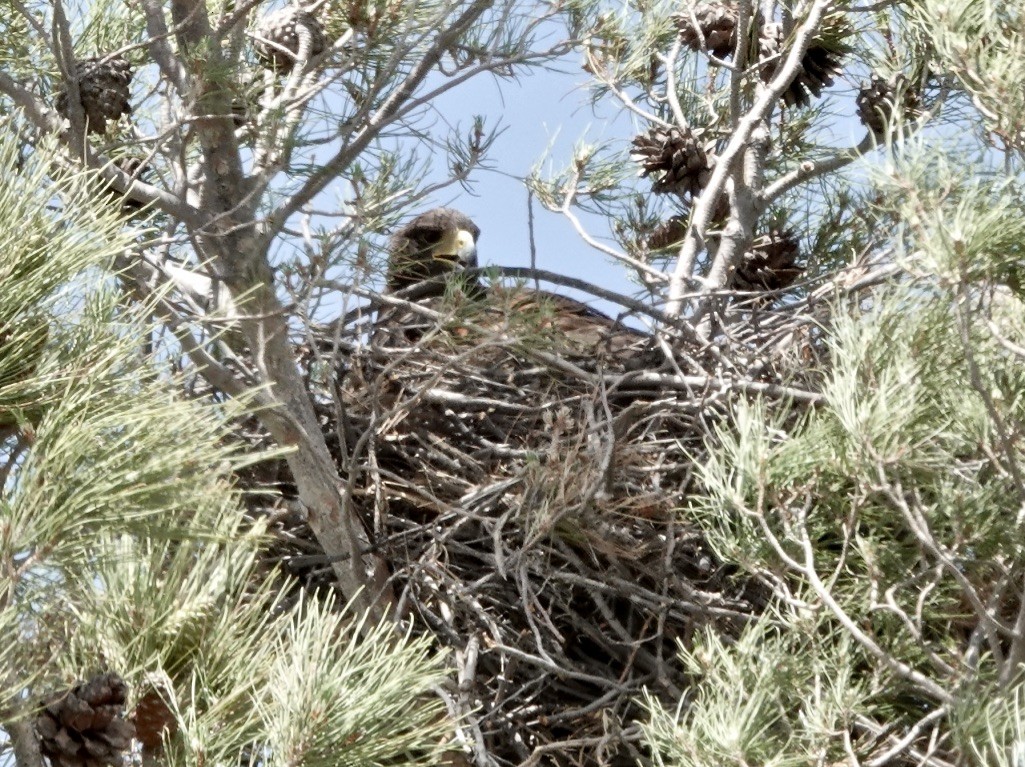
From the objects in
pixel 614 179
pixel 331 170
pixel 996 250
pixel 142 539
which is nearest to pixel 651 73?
pixel 614 179

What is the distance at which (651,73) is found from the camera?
15.3 ft

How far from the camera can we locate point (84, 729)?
80.9 inches

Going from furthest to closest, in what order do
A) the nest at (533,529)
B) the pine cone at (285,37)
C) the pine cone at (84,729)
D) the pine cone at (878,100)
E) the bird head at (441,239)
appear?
the bird head at (441,239)
the pine cone at (878,100)
the pine cone at (285,37)
the nest at (533,529)
the pine cone at (84,729)

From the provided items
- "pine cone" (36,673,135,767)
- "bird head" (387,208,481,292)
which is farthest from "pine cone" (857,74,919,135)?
"pine cone" (36,673,135,767)

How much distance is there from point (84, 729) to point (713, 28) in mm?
2961

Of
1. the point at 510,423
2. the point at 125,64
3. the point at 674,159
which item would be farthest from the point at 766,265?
the point at 125,64

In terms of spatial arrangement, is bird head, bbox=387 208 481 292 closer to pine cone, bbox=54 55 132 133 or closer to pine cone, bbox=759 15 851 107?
pine cone, bbox=759 15 851 107

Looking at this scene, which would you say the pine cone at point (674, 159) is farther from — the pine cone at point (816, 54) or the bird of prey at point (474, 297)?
the bird of prey at point (474, 297)

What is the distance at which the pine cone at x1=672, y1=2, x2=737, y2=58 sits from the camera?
14.2ft

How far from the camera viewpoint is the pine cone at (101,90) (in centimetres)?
300

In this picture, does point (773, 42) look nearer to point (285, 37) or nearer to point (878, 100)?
point (878, 100)

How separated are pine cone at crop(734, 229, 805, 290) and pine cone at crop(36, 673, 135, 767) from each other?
276 centimetres

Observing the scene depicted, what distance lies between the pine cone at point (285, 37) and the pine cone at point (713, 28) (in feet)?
4.28

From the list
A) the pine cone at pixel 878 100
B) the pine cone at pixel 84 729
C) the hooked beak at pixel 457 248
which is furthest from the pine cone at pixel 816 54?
the pine cone at pixel 84 729
